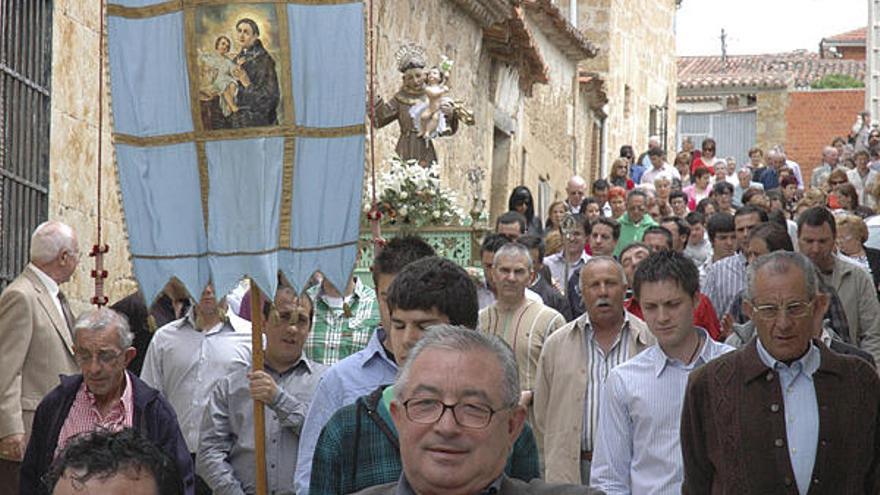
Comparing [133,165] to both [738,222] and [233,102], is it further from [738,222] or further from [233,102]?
[738,222]

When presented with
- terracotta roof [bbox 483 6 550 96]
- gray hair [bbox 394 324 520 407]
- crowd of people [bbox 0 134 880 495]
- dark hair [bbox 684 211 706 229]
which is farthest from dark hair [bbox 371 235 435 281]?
terracotta roof [bbox 483 6 550 96]

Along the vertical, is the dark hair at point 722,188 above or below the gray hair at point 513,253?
above

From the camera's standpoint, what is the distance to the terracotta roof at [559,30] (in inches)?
1232

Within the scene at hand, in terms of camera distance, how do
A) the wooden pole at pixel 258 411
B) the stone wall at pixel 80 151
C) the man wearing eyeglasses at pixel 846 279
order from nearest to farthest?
the wooden pole at pixel 258 411
the man wearing eyeglasses at pixel 846 279
the stone wall at pixel 80 151

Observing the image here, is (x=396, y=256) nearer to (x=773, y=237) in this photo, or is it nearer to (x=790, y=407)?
(x=790, y=407)

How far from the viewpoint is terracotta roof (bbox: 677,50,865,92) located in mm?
62469

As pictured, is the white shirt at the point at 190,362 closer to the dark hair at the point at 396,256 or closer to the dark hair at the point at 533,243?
the dark hair at the point at 396,256

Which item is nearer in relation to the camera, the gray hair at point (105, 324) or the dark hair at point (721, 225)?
the gray hair at point (105, 324)

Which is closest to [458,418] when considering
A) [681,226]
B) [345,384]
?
[345,384]

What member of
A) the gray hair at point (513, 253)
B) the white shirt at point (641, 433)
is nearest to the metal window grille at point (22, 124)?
the gray hair at point (513, 253)

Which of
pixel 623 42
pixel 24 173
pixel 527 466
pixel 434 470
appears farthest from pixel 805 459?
pixel 623 42

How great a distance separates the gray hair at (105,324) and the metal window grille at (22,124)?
15.3ft

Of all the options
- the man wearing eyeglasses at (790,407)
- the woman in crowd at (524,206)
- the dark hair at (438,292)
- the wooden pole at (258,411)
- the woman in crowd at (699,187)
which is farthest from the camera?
the woman in crowd at (699,187)

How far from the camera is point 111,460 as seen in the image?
15.3ft
